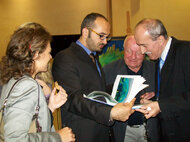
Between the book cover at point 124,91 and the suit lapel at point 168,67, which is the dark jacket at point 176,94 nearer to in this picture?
the suit lapel at point 168,67

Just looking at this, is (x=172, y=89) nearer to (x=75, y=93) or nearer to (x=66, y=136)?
(x=75, y=93)

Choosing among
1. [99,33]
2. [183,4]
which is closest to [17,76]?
[99,33]

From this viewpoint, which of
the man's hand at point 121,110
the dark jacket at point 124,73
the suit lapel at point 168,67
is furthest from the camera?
the dark jacket at point 124,73

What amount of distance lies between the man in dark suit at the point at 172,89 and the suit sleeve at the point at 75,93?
1.43 ft

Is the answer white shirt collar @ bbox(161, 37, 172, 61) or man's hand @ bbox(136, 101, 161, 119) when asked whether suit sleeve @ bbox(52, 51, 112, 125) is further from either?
white shirt collar @ bbox(161, 37, 172, 61)

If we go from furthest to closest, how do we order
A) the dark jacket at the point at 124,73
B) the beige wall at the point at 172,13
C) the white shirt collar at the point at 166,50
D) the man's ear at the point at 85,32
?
1. the beige wall at the point at 172,13
2. the dark jacket at the point at 124,73
3. the man's ear at the point at 85,32
4. the white shirt collar at the point at 166,50

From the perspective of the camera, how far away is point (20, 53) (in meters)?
1.15

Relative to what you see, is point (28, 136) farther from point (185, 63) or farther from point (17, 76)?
point (185, 63)

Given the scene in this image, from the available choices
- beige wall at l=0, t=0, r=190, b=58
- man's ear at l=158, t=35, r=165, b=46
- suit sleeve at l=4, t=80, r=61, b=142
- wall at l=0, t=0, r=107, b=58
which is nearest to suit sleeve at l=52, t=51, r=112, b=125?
suit sleeve at l=4, t=80, r=61, b=142

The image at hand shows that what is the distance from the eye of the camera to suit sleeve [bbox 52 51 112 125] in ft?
5.04

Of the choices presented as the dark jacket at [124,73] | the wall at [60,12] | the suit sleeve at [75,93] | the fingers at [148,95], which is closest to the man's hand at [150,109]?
the suit sleeve at [75,93]

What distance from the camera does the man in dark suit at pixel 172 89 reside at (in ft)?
5.39

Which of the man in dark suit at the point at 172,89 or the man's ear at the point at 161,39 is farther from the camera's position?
the man's ear at the point at 161,39

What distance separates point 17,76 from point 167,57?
1413 millimetres
